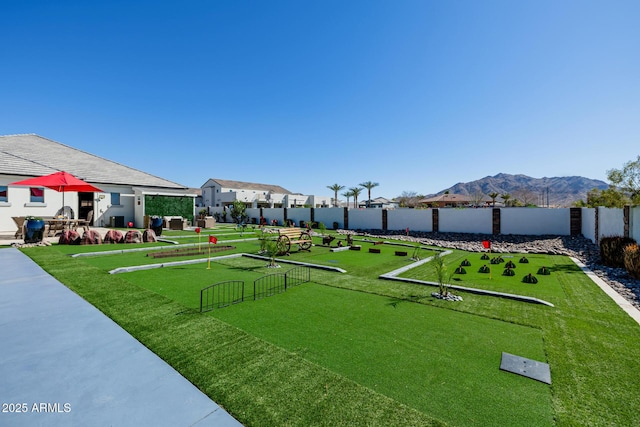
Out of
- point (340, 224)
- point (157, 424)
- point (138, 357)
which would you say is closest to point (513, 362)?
point (157, 424)

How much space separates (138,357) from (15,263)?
890 cm

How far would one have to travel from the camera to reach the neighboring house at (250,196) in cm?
4941

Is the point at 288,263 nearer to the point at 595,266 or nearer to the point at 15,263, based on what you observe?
the point at 15,263

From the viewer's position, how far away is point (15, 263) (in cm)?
873

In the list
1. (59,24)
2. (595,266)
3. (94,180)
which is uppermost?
(59,24)

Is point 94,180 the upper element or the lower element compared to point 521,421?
upper

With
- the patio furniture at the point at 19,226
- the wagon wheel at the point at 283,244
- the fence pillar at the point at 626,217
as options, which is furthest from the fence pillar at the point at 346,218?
the patio furniture at the point at 19,226

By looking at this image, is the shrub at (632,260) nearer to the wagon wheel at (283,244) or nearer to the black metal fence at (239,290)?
the black metal fence at (239,290)

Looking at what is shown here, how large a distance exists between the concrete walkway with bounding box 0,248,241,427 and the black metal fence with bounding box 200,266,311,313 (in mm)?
1534

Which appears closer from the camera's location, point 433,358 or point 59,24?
point 433,358

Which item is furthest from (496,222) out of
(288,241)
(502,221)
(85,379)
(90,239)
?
(90,239)

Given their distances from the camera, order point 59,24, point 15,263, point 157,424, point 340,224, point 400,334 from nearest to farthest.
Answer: point 157,424 → point 400,334 → point 15,263 → point 59,24 → point 340,224

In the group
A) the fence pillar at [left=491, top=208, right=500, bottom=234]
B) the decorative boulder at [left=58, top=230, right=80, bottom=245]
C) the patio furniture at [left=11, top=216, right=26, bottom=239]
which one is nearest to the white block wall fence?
the fence pillar at [left=491, top=208, right=500, bottom=234]

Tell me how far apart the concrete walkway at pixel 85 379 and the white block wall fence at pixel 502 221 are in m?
14.0
